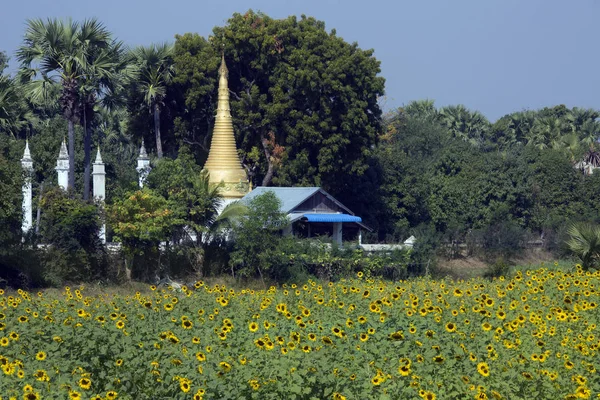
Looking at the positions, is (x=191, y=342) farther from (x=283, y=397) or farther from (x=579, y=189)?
(x=579, y=189)

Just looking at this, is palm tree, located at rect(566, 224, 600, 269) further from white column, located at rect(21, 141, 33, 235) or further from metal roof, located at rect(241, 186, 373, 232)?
white column, located at rect(21, 141, 33, 235)

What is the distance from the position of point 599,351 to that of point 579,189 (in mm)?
38808

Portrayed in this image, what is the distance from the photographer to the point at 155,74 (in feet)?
129

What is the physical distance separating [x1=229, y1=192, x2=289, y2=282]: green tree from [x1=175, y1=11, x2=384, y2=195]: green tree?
980cm

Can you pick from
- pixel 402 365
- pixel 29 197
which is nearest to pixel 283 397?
pixel 402 365

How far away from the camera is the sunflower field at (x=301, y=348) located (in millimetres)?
9742

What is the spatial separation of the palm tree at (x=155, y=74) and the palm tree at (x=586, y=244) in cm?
1909

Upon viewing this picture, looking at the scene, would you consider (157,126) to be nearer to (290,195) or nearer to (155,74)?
(155,74)

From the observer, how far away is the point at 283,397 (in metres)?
9.59

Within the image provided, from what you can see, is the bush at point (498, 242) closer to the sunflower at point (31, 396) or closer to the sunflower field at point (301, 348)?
the sunflower field at point (301, 348)

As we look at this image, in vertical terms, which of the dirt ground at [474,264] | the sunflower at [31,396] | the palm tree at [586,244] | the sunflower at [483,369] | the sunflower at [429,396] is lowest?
the sunflower at [429,396]

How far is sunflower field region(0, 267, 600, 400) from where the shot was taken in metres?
9.74

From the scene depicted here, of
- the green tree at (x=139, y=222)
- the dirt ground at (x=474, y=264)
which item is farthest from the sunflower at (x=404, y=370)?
the dirt ground at (x=474, y=264)

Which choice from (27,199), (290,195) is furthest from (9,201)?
(290,195)
